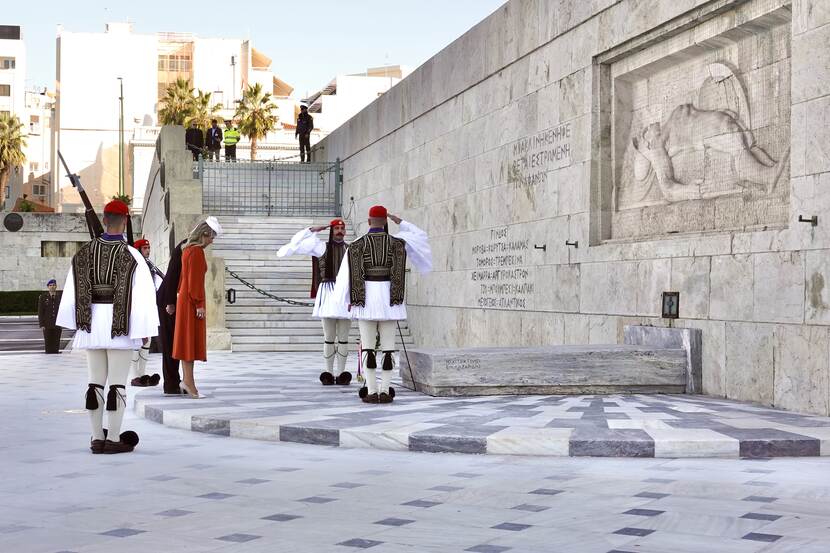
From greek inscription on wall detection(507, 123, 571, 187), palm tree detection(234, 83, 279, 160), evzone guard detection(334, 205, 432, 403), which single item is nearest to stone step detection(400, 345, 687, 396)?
evzone guard detection(334, 205, 432, 403)

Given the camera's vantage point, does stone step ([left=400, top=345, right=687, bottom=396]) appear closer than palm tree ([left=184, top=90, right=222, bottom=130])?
Yes

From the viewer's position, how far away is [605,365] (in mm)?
12117

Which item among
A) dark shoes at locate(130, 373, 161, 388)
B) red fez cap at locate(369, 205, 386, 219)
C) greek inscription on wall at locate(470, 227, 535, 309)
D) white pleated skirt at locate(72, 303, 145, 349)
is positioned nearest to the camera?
white pleated skirt at locate(72, 303, 145, 349)

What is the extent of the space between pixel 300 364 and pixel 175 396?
18.5ft

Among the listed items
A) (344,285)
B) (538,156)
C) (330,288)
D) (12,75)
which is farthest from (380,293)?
(12,75)

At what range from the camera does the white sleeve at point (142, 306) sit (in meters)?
8.90

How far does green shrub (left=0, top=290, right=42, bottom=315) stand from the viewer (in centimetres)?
5334

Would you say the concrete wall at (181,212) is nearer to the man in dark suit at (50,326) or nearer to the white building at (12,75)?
the man in dark suit at (50,326)

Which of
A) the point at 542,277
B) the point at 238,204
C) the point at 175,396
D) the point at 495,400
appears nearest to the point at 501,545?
the point at 495,400

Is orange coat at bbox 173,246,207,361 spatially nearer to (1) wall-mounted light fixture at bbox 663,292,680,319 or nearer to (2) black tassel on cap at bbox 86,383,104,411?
(2) black tassel on cap at bbox 86,383,104,411

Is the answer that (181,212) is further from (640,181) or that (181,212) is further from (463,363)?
(463,363)

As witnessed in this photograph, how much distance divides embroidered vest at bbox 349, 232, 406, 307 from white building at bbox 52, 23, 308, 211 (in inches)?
2746

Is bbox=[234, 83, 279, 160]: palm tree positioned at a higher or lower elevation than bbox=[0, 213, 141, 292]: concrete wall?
higher

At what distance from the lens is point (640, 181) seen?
1447 cm
